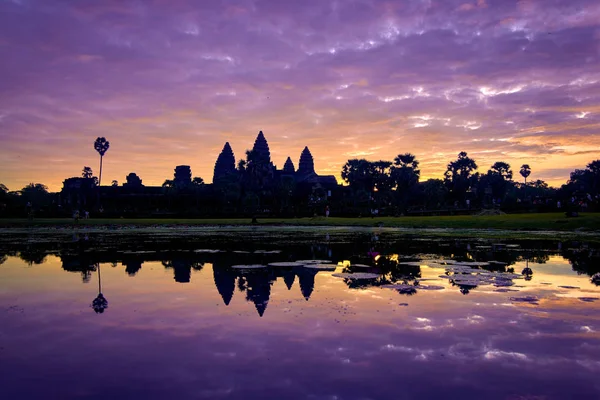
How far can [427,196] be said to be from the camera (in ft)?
284

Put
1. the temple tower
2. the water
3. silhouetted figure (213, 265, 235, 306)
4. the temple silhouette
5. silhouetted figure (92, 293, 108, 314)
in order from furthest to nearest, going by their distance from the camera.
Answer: the temple tower
the temple silhouette
silhouetted figure (213, 265, 235, 306)
silhouetted figure (92, 293, 108, 314)
the water

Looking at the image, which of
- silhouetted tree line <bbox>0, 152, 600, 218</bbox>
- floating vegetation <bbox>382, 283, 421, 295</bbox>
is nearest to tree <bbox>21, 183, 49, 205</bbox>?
silhouetted tree line <bbox>0, 152, 600, 218</bbox>

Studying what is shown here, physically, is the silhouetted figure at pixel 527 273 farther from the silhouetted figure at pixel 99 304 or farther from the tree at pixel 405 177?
the tree at pixel 405 177

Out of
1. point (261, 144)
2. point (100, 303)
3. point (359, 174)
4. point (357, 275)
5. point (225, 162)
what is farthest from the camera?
point (225, 162)

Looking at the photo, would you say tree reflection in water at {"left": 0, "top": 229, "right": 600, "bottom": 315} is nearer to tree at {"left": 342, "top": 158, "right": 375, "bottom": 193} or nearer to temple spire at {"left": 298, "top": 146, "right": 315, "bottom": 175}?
tree at {"left": 342, "top": 158, "right": 375, "bottom": 193}

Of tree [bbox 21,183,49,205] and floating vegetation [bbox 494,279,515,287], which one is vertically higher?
tree [bbox 21,183,49,205]

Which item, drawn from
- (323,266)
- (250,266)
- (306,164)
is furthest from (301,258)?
(306,164)

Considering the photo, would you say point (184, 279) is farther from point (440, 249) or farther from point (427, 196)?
point (427, 196)

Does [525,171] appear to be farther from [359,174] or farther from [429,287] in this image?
[429,287]

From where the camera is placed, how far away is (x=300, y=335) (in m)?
6.84

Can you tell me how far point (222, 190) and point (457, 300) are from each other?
81.1 metres

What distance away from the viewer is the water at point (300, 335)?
5.04m

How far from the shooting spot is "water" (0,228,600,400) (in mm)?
5035

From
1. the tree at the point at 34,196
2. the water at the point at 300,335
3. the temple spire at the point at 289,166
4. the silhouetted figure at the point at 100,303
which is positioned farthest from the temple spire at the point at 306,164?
the silhouetted figure at the point at 100,303
